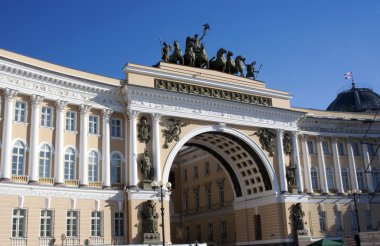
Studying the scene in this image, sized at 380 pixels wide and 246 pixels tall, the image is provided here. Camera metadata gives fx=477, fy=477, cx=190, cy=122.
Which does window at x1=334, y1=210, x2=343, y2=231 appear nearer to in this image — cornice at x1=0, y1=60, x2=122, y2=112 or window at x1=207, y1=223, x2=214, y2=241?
window at x1=207, y1=223, x2=214, y2=241

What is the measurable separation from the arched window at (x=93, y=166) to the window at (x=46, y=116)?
3.78m

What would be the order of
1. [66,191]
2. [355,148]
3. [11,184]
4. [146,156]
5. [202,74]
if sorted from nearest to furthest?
[11,184] < [66,191] < [146,156] < [202,74] < [355,148]

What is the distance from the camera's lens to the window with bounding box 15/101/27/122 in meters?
31.7

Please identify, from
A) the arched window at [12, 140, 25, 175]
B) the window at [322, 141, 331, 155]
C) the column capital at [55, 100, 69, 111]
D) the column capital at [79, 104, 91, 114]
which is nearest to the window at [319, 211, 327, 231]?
the window at [322, 141, 331, 155]

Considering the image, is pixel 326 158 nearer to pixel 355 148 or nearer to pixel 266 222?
pixel 355 148

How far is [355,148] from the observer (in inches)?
1993

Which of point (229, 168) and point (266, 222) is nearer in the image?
point (266, 222)

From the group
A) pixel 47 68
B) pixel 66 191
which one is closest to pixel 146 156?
pixel 66 191

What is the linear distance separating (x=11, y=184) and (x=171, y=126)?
13233 mm

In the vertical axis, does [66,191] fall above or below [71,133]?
below

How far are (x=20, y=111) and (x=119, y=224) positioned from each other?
10507 mm

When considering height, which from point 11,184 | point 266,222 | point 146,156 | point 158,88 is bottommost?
point 266,222

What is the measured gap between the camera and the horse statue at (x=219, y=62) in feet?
143

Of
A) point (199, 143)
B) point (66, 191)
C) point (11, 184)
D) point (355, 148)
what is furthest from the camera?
point (355, 148)
